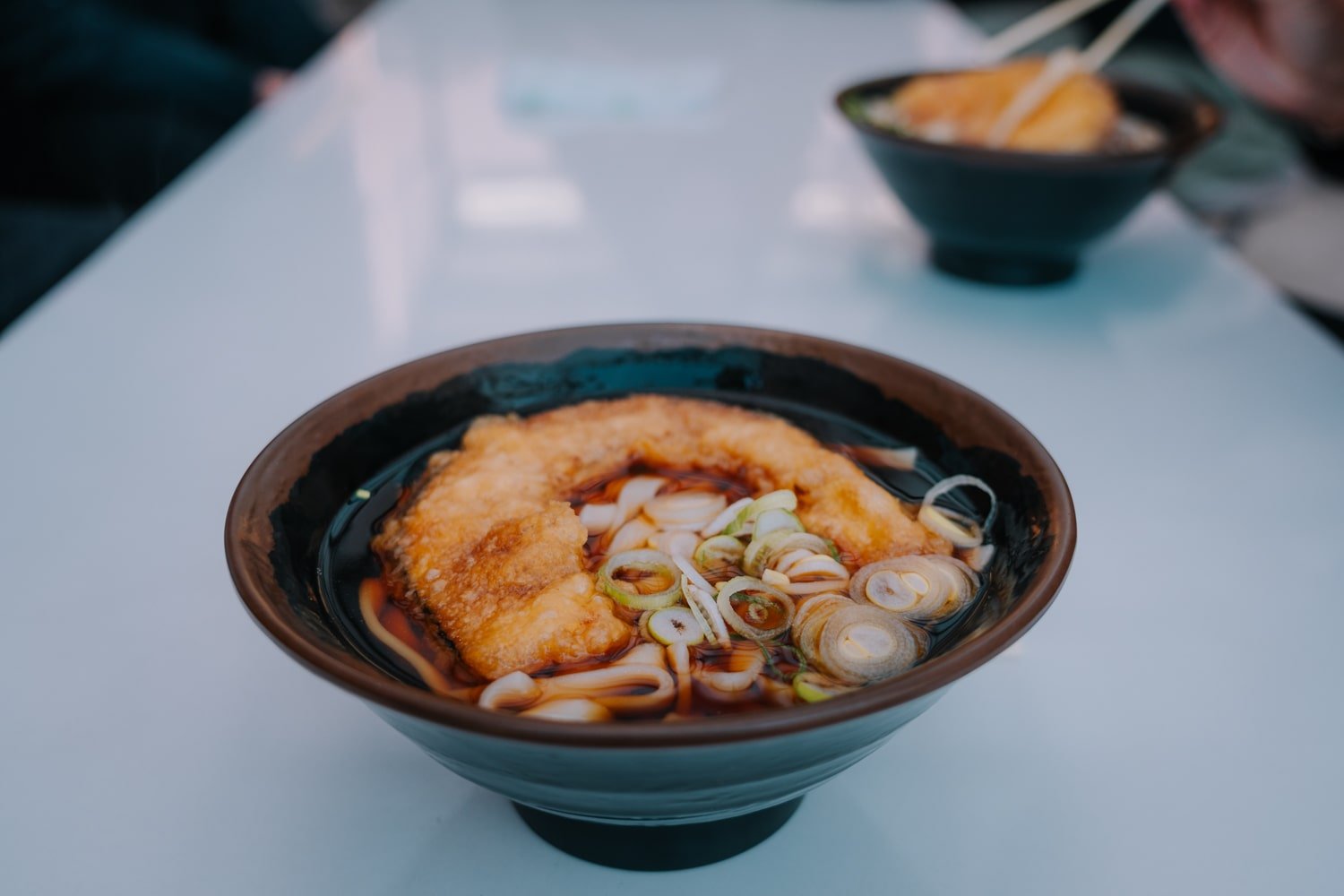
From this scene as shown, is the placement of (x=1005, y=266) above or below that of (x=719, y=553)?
below

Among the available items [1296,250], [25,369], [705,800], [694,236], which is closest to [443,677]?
[705,800]

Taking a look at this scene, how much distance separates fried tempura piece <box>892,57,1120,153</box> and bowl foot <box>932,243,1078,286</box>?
0.19 meters

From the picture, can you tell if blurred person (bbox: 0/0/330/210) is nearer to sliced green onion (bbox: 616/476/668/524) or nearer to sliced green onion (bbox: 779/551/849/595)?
sliced green onion (bbox: 616/476/668/524)

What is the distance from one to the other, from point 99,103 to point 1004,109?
10.0 ft

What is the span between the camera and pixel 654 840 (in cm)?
79

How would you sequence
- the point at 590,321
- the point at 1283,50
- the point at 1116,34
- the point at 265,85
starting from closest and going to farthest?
the point at 590,321, the point at 1116,34, the point at 1283,50, the point at 265,85

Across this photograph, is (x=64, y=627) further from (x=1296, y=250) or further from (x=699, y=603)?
(x=1296, y=250)

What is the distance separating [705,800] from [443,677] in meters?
0.24

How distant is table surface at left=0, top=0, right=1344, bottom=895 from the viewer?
0.85 meters

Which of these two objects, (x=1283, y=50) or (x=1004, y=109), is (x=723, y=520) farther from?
(x=1283, y=50)

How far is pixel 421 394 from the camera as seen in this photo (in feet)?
3.44

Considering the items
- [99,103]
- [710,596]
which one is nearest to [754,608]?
[710,596]

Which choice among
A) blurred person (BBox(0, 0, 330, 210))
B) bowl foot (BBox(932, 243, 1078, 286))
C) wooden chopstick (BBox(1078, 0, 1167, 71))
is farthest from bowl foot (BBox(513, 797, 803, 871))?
blurred person (BBox(0, 0, 330, 210))

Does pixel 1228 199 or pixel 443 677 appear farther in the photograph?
pixel 1228 199
